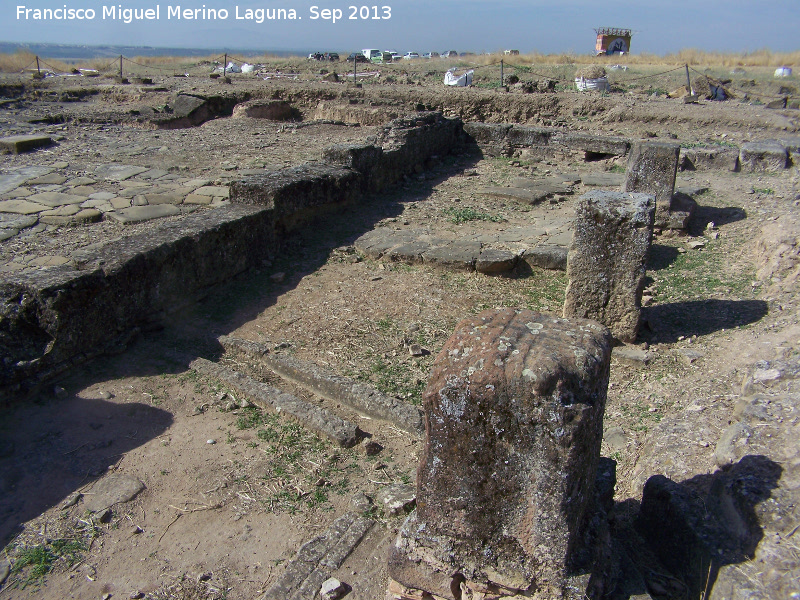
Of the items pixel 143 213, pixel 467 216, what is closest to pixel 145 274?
pixel 143 213

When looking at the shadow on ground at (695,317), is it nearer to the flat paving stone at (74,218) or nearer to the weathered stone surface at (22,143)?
the flat paving stone at (74,218)

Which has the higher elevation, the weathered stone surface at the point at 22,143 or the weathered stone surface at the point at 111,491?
the weathered stone surface at the point at 22,143

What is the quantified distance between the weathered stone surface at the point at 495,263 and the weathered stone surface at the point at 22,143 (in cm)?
845

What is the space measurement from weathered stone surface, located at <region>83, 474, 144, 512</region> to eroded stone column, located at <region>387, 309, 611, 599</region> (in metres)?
1.75

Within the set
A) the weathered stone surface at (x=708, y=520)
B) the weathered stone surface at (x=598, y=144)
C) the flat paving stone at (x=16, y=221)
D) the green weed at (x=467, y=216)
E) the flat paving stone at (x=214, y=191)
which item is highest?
the weathered stone surface at (x=598, y=144)

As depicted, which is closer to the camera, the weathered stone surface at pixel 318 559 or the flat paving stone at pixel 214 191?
the weathered stone surface at pixel 318 559

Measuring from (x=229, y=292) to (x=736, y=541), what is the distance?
480 cm

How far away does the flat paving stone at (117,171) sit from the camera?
8648 mm

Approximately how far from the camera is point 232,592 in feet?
8.89

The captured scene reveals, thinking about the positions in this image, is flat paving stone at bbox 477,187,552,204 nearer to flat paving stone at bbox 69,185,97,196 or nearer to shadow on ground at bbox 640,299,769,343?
shadow on ground at bbox 640,299,769,343

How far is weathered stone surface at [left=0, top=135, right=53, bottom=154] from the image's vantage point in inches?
391

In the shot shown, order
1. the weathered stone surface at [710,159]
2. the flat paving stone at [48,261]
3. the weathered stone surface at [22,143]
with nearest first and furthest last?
the flat paving stone at [48,261], the weathered stone surface at [22,143], the weathered stone surface at [710,159]

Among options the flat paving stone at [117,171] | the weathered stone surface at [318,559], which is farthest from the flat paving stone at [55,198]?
the weathered stone surface at [318,559]

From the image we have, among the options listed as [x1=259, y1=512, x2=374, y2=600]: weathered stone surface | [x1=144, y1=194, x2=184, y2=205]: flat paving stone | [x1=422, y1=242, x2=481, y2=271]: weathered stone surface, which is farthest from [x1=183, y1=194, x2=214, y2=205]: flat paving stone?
[x1=259, y1=512, x2=374, y2=600]: weathered stone surface
